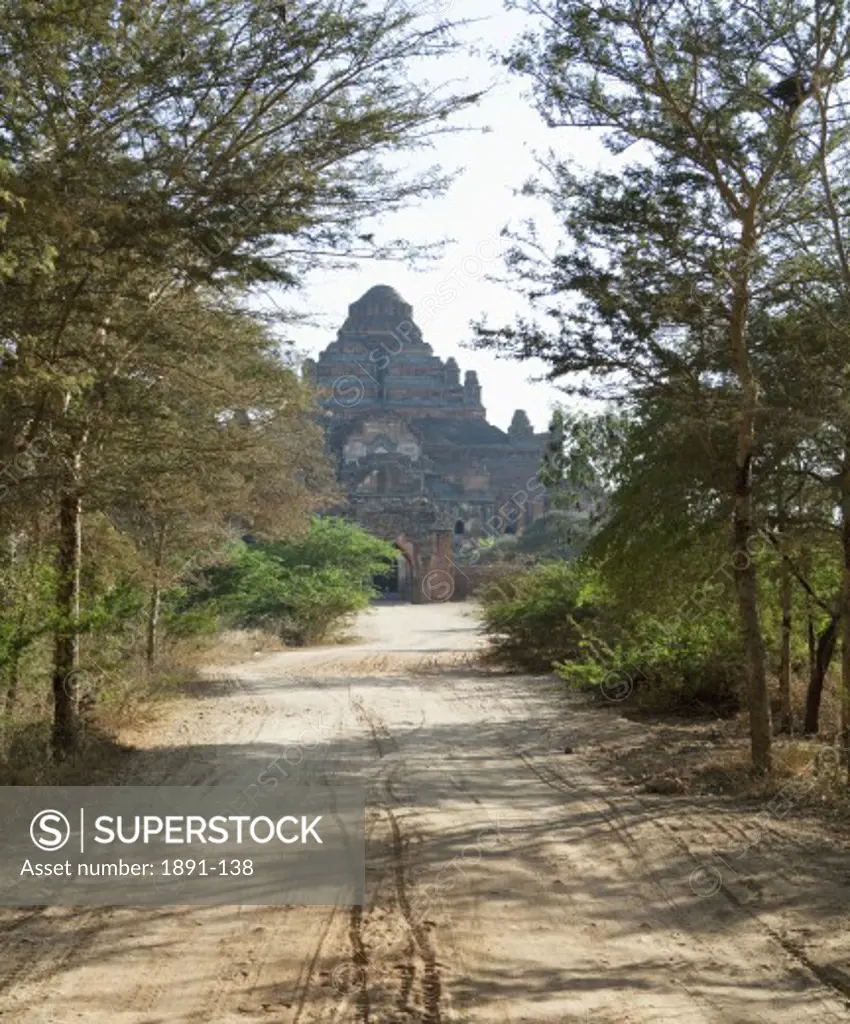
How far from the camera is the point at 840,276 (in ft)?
37.0

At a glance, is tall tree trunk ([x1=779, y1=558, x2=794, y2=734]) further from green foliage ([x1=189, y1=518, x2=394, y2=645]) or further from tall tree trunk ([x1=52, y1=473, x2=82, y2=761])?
green foliage ([x1=189, y1=518, x2=394, y2=645])

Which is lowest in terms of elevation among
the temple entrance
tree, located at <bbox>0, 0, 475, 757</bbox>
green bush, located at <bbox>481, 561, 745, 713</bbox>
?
green bush, located at <bbox>481, 561, 745, 713</bbox>

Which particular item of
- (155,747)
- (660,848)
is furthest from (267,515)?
(660,848)

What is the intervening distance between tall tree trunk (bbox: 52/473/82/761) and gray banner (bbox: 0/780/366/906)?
1.74m

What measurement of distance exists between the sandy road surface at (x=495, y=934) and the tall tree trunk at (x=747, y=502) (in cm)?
161

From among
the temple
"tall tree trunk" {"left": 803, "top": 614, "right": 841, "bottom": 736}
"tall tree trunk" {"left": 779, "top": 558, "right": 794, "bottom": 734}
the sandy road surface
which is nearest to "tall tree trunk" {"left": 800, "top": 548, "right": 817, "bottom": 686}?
"tall tree trunk" {"left": 803, "top": 614, "right": 841, "bottom": 736}

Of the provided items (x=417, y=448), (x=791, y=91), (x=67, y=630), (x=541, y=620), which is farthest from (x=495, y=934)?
(x=417, y=448)

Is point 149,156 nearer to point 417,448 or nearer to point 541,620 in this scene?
point 541,620

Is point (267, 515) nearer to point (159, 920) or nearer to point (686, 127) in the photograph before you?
point (686, 127)

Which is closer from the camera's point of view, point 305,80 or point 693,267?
point 305,80

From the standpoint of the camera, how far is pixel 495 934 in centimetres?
648

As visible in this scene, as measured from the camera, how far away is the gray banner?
734 centimetres

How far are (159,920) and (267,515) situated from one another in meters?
18.2

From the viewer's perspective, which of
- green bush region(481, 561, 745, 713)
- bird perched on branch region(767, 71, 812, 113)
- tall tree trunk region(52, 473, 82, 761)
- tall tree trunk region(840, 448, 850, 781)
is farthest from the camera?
green bush region(481, 561, 745, 713)
